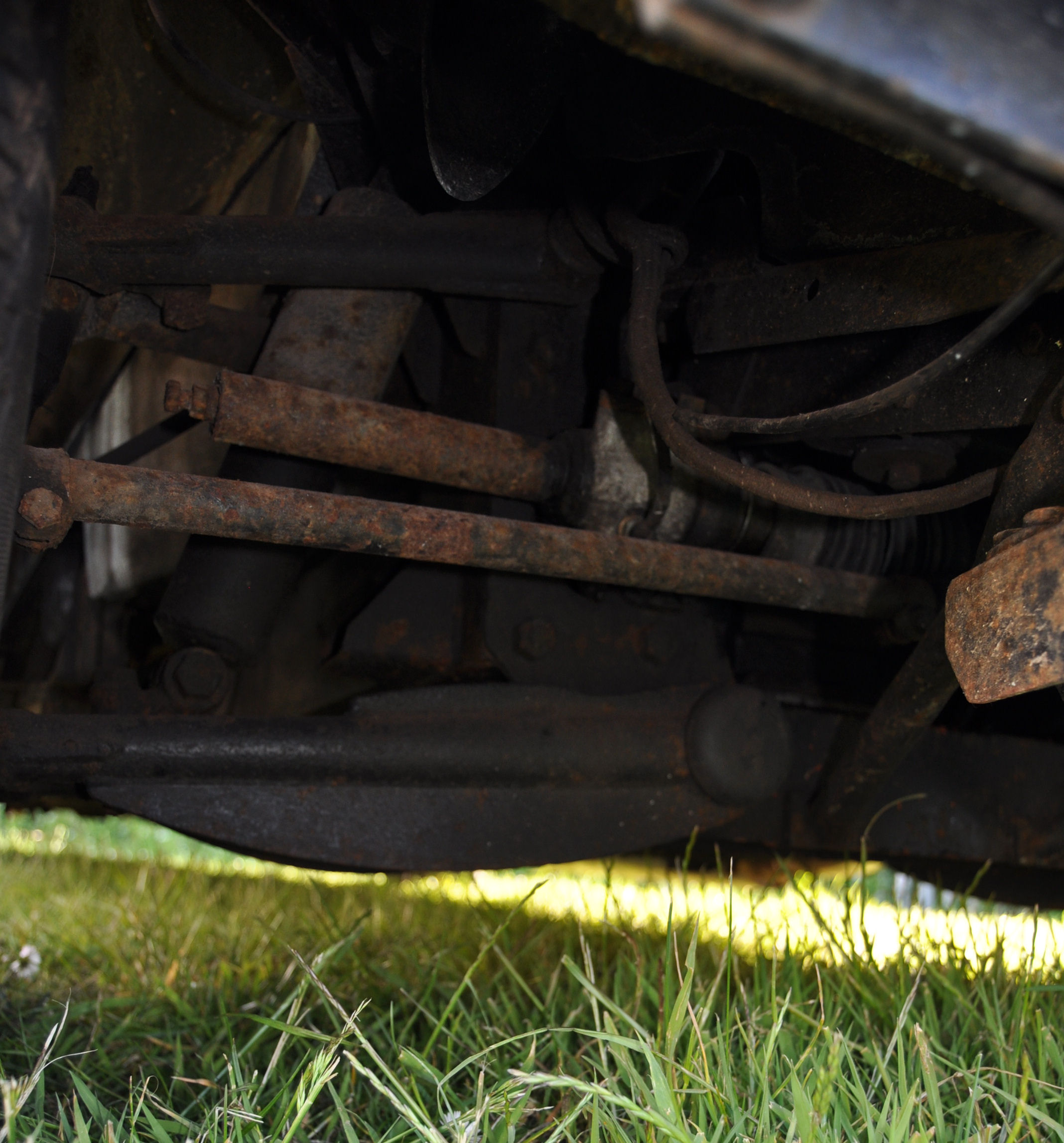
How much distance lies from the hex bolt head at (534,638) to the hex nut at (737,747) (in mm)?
237

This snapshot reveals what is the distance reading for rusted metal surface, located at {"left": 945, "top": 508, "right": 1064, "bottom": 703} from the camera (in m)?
0.63

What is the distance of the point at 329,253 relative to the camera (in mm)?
1120

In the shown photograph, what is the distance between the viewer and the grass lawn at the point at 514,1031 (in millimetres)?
739

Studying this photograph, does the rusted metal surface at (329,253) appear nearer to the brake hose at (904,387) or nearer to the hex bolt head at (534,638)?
the brake hose at (904,387)

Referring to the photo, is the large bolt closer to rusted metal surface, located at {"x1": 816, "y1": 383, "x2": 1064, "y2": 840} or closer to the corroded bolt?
the corroded bolt

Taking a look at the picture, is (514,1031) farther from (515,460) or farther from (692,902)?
(692,902)

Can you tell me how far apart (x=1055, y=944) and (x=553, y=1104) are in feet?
2.22

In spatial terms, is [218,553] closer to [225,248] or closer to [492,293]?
[225,248]

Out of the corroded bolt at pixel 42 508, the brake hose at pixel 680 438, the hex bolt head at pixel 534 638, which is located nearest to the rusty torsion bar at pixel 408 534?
the corroded bolt at pixel 42 508

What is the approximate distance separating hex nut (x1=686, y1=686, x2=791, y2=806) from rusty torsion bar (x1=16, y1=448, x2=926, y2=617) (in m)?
0.20

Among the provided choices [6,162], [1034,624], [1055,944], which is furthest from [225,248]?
[1055,944]

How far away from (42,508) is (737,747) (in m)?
0.95

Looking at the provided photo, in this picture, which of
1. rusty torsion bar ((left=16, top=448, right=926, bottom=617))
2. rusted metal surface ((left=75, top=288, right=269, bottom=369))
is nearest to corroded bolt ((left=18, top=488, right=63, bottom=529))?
rusty torsion bar ((left=16, top=448, right=926, bottom=617))

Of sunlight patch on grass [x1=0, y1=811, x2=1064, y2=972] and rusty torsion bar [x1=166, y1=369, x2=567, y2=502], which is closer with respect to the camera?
rusty torsion bar [x1=166, y1=369, x2=567, y2=502]
